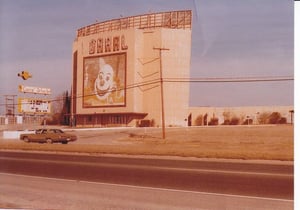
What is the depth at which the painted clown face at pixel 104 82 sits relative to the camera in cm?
7550

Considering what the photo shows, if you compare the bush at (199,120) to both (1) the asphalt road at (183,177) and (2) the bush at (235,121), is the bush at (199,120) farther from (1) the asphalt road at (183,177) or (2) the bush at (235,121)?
(1) the asphalt road at (183,177)

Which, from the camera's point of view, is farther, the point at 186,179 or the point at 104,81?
the point at 104,81

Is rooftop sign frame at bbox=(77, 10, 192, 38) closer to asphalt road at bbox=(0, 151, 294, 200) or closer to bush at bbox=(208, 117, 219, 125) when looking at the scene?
bush at bbox=(208, 117, 219, 125)

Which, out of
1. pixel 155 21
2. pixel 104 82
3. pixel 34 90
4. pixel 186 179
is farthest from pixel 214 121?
pixel 186 179

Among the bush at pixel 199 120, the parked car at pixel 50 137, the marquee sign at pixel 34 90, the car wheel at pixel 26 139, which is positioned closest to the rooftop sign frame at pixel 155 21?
the marquee sign at pixel 34 90

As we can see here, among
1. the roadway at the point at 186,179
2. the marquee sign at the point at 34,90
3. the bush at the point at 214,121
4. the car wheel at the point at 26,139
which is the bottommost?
the car wheel at the point at 26,139

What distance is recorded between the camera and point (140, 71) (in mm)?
74062

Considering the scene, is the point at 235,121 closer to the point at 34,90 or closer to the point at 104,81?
the point at 104,81

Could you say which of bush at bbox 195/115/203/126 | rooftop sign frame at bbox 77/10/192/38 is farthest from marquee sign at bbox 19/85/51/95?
bush at bbox 195/115/203/126

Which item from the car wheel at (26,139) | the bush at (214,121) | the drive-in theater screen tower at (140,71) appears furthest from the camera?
the bush at (214,121)

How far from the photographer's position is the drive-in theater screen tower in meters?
72.8

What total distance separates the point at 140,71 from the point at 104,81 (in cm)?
656

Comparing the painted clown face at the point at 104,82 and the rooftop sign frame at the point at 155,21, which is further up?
the rooftop sign frame at the point at 155,21

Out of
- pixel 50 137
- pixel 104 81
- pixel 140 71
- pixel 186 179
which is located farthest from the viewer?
pixel 104 81
